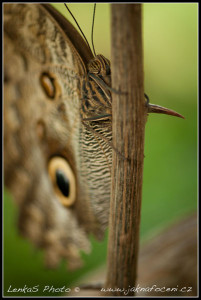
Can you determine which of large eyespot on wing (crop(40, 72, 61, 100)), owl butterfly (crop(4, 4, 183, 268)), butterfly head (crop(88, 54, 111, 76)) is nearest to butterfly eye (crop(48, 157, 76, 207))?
owl butterfly (crop(4, 4, 183, 268))

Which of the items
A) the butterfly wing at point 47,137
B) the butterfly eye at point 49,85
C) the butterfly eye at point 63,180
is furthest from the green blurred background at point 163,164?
the butterfly eye at point 49,85

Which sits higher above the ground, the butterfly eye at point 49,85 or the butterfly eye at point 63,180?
the butterfly eye at point 49,85

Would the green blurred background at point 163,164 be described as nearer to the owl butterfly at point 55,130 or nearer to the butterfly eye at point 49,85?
the owl butterfly at point 55,130

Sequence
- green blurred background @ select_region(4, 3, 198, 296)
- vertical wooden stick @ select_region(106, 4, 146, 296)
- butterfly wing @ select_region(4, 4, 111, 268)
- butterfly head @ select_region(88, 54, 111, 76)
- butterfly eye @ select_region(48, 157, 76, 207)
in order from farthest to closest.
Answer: green blurred background @ select_region(4, 3, 198, 296) → butterfly eye @ select_region(48, 157, 76, 207) → butterfly wing @ select_region(4, 4, 111, 268) → butterfly head @ select_region(88, 54, 111, 76) → vertical wooden stick @ select_region(106, 4, 146, 296)

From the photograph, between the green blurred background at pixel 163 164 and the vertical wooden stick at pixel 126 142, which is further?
Answer: the green blurred background at pixel 163 164

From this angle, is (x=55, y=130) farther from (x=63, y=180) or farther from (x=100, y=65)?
(x=100, y=65)

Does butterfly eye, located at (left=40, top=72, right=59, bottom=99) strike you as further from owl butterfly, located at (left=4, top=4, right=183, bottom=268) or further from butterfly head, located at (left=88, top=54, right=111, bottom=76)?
butterfly head, located at (left=88, top=54, right=111, bottom=76)

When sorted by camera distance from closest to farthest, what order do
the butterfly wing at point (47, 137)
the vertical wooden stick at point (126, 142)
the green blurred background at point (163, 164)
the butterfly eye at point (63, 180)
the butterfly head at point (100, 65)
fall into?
the vertical wooden stick at point (126, 142), the butterfly head at point (100, 65), the butterfly wing at point (47, 137), the butterfly eye at point (63, 180), the green blurred background at point (163, 164)
